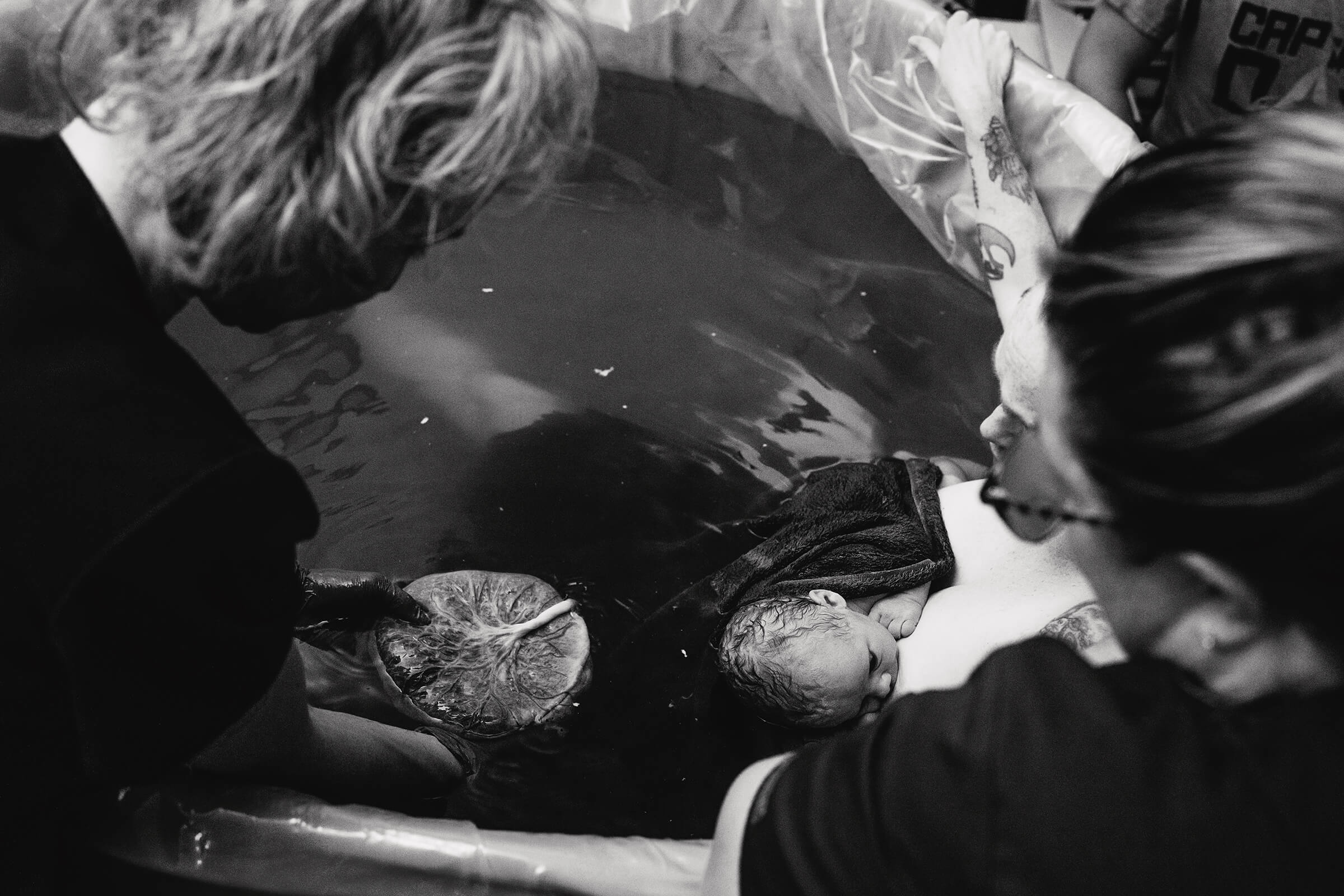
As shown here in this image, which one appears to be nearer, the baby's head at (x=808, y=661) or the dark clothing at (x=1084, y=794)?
the dark clothing at (x=1084, y=794)

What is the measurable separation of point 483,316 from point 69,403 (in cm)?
115

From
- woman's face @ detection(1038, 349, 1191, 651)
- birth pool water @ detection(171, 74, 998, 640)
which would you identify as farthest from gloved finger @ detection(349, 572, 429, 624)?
woman's face @ detection(1038, 349, 1191, 651)

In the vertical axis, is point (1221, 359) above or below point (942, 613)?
above

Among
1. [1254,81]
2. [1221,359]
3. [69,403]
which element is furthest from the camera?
[1254,81]

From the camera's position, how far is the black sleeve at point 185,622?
64 cm

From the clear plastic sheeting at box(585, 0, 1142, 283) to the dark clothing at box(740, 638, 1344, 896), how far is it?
3.26 feet

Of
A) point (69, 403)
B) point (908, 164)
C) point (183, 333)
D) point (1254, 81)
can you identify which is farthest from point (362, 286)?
point (1254, 81)

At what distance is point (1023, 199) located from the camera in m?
1.37

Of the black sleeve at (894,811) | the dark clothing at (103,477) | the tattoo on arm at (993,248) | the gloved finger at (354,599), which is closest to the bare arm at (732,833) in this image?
the black sleeve at (894,811)

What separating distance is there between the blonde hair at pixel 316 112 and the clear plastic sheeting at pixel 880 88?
0.98 m

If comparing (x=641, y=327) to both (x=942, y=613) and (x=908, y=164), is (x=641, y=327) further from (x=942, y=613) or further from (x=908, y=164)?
(x=942, y=613)

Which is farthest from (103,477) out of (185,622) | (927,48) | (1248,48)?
(1248,48)

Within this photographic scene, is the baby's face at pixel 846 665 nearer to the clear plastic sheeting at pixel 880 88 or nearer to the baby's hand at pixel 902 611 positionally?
→ the baby's hand at pixel 902 611

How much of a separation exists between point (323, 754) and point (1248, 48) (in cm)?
156
